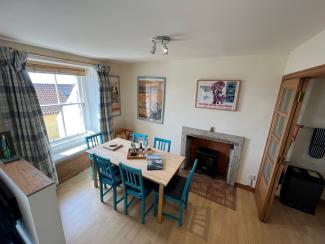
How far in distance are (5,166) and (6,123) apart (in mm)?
781

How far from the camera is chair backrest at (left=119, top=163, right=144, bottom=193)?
1736mm

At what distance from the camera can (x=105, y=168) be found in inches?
81.3

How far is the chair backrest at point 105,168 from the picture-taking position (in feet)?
6.47

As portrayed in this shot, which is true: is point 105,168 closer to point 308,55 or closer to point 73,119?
point 73,119

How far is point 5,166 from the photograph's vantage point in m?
1.44

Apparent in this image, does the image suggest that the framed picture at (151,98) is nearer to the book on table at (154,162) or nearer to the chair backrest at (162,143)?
the chair backrest at (162,143)

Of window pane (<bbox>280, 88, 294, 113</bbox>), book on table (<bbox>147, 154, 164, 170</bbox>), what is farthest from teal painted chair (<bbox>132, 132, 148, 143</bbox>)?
window pane (<bbox>280, 88, 294, 113</bbox>)

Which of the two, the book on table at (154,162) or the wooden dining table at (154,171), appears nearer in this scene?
the wooden dining table at (154,171)

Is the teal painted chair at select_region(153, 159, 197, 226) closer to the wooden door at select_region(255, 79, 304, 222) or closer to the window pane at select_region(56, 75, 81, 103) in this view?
the wooden door at select_region(255, 79, 304, 222)

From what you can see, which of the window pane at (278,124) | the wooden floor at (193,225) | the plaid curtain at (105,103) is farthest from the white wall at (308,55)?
the plaid curtain at (105,103)

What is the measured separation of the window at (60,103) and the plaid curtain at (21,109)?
49 cm

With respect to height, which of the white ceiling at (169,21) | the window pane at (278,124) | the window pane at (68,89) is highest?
the white ceiling at (169,21)

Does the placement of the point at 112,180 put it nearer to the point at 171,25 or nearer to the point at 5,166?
the point at 5,166

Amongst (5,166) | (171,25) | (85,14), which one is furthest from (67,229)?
(171,25)
